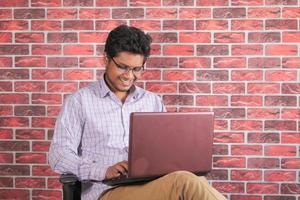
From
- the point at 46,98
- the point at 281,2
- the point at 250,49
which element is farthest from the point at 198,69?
the point at 46,98

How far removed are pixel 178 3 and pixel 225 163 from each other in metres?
1.12

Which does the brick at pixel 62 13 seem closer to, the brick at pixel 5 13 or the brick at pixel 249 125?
the brick at pixel 5 13

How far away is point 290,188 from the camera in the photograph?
3088 mm

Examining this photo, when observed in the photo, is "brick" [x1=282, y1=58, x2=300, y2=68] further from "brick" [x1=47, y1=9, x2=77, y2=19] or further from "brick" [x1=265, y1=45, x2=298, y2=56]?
"brick" [x1=47, y1=9, x2=77, y2=19]

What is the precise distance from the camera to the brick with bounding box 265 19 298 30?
3.02m

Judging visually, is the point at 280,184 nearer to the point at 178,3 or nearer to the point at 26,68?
the point at 178,3

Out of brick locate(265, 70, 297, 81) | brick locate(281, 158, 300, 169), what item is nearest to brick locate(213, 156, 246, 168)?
brick locate(281, 158, 300, 169)

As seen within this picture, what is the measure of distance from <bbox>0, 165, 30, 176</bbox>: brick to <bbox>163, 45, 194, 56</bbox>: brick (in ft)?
4.12

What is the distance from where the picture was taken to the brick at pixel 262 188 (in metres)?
3.09

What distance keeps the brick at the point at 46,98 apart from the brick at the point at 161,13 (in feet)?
2.70

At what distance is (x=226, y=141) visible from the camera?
3.10 m

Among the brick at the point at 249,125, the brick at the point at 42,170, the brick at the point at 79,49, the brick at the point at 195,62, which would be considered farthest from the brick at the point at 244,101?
the brick at the point at 42,170

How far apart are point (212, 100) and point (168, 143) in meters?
1.26

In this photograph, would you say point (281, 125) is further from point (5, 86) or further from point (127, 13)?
point (5, 86)
